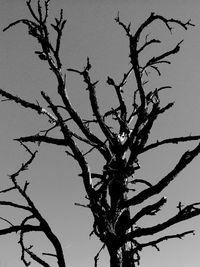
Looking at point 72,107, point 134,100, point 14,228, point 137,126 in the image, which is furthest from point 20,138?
point 134,100

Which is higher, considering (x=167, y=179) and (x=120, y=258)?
(x=167, y=179)

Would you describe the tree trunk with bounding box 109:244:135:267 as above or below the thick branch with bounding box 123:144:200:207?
below

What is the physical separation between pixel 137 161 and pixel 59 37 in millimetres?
2694

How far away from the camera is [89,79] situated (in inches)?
269

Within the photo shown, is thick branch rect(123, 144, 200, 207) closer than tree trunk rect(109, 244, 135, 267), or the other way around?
thick branch rect(123, 144, 200, 207)

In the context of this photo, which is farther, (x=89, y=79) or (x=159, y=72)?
(x=159, y=72)

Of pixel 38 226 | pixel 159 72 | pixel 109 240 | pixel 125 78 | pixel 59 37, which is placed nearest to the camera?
pixel 109 240

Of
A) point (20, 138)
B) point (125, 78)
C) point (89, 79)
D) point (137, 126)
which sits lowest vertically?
point (137, 126)

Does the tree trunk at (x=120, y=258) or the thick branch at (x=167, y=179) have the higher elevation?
the thick branch at (x=167, y=179)

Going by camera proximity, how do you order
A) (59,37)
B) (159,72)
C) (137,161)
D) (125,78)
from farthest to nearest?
(125,78), (159,72), (137,161), (59,37)

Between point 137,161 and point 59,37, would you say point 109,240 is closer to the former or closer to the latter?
point 137,161

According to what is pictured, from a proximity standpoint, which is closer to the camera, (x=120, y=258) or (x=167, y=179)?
(x=167, y=179)

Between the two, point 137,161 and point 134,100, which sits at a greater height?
point 134,100

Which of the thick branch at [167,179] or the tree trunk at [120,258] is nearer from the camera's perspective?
the thick branch at [167,179]
